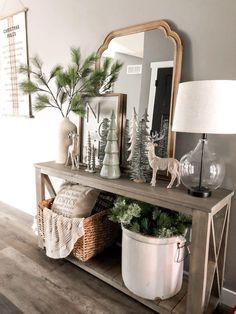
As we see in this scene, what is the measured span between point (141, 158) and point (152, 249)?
0.52 meters

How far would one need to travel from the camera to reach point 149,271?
143 cm

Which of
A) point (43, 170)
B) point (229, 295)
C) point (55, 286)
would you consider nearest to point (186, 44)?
point (43, 170)

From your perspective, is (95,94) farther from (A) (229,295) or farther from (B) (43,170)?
(A) (229,295)

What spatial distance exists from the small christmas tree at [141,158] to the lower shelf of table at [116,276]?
25.7 inches

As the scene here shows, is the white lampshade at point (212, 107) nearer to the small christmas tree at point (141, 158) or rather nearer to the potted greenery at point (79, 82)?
the small christmas tree at point (141, 158)

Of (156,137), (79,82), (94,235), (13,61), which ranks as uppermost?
(13,61)

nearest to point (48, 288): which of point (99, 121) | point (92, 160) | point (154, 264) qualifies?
point (154, 264)

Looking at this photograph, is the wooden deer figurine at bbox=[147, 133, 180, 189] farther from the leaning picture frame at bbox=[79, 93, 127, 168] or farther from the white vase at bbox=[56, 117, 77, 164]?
the white vase at bbox=[56, 117, 77, 164]

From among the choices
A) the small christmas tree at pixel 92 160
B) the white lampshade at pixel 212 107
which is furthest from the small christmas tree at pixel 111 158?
the white lampshade at pixel 212 107

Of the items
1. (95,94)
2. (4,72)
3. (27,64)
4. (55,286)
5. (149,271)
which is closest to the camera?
(149,271)

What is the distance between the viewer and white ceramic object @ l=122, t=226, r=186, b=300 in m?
1.41

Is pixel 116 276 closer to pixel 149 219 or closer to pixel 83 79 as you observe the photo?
pixel 149 219

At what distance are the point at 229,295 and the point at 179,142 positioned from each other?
969mm

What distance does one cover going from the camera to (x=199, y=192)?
130cm
